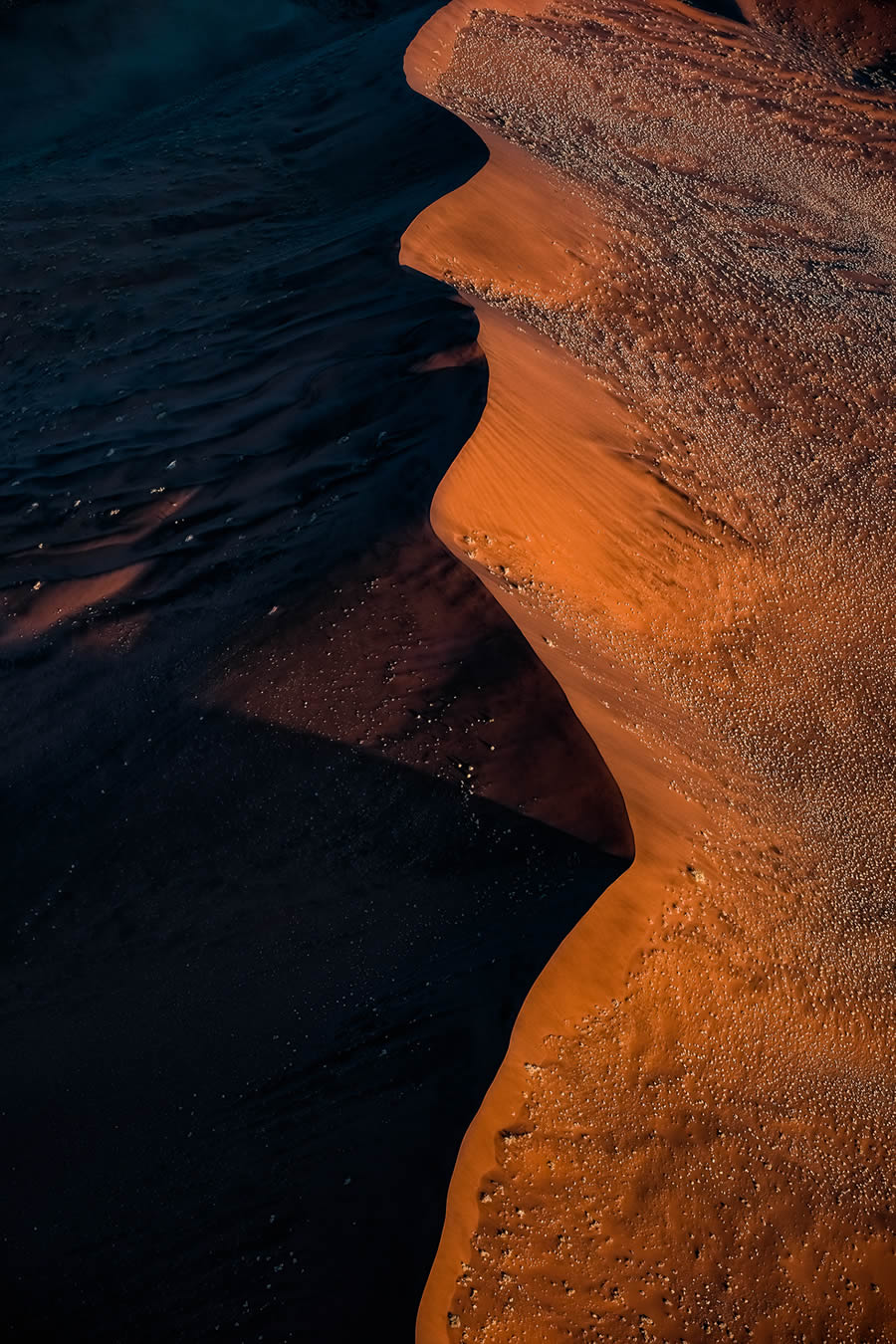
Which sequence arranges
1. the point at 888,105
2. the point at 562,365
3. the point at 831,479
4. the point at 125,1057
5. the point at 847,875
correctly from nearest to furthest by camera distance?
1. the point at 125,1057
2. the point at 847,875
3. the point at 562,365
4. the point at 831,479
5. the point at 888,105

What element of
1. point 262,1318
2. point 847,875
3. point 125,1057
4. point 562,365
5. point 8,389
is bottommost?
point 847,875

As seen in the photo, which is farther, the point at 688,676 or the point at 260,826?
the point at 688,676

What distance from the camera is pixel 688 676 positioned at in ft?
18.5

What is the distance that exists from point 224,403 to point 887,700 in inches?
194

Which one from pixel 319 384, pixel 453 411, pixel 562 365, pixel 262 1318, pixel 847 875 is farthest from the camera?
pixel 562 365

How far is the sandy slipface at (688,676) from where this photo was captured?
135 inches

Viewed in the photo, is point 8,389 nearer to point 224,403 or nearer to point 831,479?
point 224,403

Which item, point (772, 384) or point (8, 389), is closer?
point (8, 389)

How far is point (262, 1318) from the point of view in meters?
3.17

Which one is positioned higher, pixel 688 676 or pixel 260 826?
pixel 260 826

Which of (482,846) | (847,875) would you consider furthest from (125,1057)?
(847,875)

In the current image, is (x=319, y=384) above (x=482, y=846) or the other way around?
above

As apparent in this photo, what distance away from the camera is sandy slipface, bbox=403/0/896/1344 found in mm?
3438

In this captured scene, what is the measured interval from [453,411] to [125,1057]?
3.86 meters
